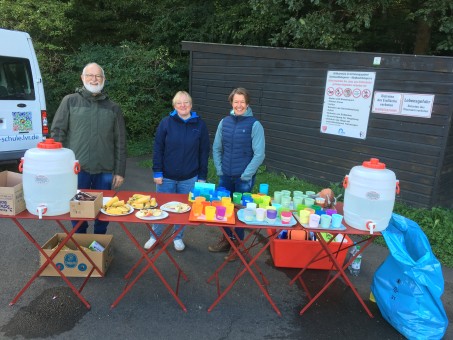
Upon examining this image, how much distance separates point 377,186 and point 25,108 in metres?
5.38

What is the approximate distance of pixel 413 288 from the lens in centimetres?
284

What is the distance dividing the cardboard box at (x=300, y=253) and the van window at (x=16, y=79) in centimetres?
463

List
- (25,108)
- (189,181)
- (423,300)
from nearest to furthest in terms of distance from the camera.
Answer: (423,300)
(189,181)
(25,108)

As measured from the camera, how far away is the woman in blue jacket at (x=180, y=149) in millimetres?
3709

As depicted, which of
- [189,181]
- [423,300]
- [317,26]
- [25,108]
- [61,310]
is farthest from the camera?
[317,26]

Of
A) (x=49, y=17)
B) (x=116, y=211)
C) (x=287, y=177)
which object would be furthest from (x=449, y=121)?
(x=49, y=17)

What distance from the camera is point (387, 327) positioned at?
3068mm

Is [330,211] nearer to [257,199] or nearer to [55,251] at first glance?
[257,199]

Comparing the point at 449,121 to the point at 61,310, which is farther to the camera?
the point at 449,121

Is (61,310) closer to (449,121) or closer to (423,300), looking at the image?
(423,300)

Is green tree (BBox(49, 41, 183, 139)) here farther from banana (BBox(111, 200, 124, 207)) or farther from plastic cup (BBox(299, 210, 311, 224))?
plastic cup (BBox(299, 210, 311, 224))

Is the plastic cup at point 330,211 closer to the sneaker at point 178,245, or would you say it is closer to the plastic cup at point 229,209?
the plastic cup at point 229,209

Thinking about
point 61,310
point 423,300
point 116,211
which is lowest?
point 61,310

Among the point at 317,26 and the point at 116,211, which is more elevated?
the point at 317,26
